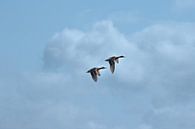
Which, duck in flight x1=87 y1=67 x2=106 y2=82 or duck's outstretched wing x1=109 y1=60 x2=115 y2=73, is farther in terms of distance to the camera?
duck in flight x1=87 y1=67 x2=106 y2=82

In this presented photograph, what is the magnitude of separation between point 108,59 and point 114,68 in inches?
121

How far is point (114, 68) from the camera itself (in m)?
69.2

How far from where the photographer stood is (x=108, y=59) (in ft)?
235

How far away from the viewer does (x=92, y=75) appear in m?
68.7

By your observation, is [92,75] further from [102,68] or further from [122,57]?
[122,57]

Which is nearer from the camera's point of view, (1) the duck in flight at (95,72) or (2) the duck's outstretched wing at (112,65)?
(2) the duck's outstretched wing at (112,65)

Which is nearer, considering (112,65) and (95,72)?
(95,72)

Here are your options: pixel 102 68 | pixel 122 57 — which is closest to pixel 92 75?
pixel 102 68

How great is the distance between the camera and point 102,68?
69188 millimetres

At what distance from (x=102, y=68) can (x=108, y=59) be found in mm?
3112

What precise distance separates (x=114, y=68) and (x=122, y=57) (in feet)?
8.68

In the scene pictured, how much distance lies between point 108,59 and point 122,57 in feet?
10.2

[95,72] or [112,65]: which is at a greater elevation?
[112,65]

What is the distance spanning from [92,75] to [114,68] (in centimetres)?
432
